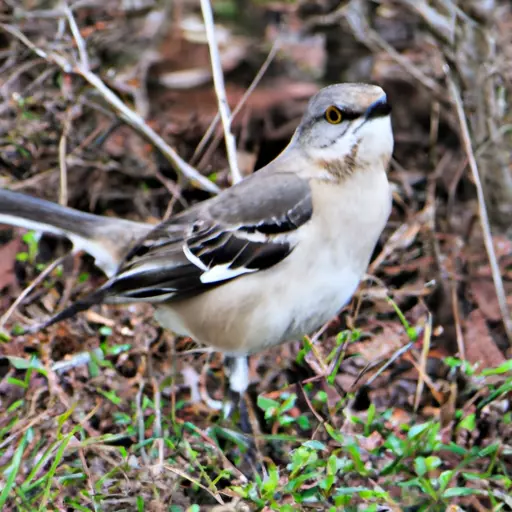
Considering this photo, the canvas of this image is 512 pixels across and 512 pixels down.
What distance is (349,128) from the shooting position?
126 inches

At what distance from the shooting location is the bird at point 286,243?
10.6 feet

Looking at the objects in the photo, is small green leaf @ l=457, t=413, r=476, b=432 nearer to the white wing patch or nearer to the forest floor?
the forest floor

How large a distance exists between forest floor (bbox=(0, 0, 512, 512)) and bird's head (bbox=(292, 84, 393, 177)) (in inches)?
31.6

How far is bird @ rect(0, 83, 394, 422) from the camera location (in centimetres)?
324

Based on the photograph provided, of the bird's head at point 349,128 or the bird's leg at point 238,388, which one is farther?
the bird's leg at point 238,388

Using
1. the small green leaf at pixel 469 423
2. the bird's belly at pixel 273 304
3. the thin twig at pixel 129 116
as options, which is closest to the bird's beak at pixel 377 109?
the bird's belly at pixel 273 304

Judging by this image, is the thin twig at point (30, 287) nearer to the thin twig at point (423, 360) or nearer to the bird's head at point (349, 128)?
the bird's head at point (349, 128)

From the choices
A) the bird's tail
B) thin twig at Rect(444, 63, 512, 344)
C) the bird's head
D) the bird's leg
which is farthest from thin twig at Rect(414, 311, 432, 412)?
the bird's tail

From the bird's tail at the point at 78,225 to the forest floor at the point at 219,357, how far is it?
437mm

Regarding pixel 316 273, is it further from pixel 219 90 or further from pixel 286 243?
pixel 219 90

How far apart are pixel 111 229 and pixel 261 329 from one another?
3.28 ft

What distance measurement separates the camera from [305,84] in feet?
20.8

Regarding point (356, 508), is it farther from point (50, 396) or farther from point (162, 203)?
point (162, 203)

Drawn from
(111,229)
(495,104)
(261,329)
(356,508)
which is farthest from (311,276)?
(495,104)
